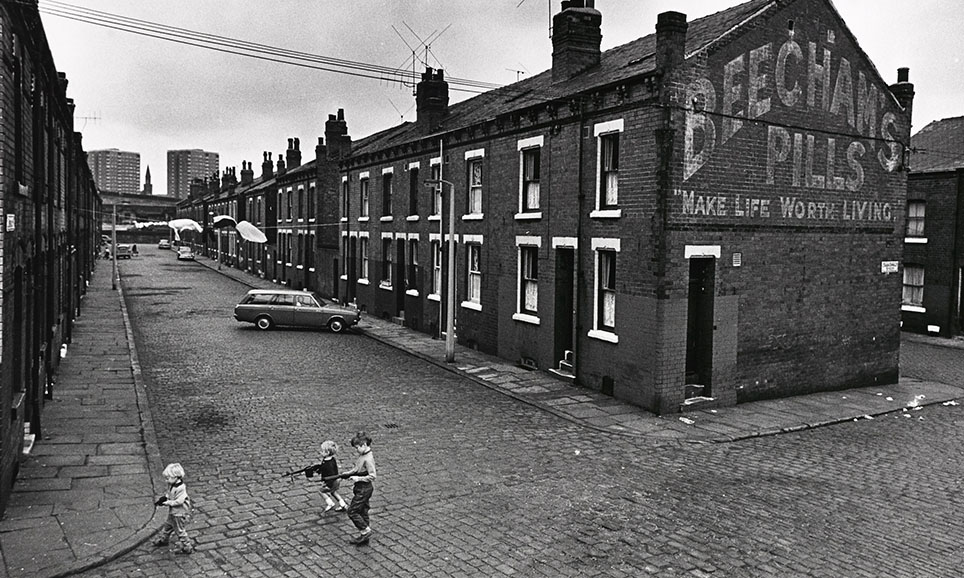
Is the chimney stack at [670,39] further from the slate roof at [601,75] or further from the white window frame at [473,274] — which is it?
the white window frame at [473,274]

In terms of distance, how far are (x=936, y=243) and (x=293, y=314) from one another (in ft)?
86.5

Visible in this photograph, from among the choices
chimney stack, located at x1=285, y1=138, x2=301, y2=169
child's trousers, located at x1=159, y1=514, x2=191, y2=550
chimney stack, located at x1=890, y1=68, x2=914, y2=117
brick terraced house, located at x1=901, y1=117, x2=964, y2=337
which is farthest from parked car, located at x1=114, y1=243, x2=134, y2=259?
child's trousers, located at x1=159, y1=514, x2=191, y2=550

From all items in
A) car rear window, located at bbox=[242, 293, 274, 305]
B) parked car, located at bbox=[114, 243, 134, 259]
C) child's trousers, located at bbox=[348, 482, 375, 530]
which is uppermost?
parked car, located at bbox=[114, 243, 134, 259]

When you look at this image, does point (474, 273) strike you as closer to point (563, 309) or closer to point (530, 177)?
point (530, 177)

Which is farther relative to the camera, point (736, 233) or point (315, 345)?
point (315, 345)

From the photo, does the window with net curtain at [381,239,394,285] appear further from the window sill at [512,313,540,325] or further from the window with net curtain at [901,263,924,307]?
the window with net curtain at [901,263,924,307]

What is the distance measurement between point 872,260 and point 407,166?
17.6 meters

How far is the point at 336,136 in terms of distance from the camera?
1693 inches

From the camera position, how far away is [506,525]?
9906 millimetres

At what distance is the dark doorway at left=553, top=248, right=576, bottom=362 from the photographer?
20531 millimetres

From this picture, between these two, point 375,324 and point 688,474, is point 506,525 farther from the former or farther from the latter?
point 375,324

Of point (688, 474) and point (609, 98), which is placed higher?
point (609, 98)

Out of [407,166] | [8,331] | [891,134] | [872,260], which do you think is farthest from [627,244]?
[407,166]

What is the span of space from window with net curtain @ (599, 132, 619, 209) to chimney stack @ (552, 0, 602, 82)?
5.41 meters
